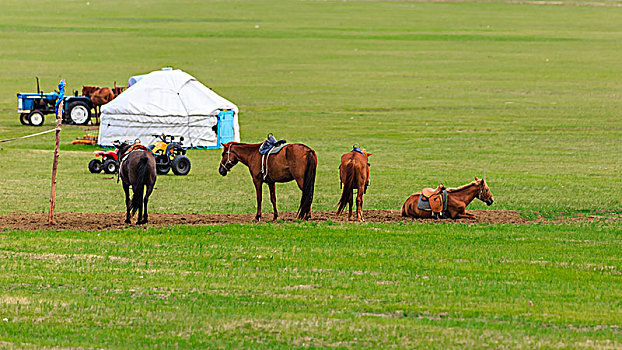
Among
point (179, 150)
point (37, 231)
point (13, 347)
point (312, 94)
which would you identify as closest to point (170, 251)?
point (37, 231)

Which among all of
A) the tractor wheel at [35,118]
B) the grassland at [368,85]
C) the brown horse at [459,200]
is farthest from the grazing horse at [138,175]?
the tractor wheel at [35,118]

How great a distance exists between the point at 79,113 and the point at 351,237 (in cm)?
2846

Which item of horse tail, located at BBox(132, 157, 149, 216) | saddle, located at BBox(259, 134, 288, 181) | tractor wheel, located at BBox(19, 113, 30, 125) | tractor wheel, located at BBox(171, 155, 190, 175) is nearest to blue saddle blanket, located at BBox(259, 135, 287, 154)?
saddle, located at BBox(259, 134, 288, 181)

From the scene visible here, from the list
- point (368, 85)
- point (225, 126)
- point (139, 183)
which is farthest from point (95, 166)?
point (368, 85)

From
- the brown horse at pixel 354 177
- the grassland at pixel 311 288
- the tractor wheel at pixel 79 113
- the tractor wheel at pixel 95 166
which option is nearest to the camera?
the grassland at pixel 311 288

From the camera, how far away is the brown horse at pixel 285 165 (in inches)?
658

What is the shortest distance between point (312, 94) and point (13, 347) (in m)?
48.1

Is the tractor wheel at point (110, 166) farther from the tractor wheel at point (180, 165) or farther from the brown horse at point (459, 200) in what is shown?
the brown horse at point (459, 200)

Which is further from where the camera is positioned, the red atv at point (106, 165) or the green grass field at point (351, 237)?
the red atv at point (106, 165)

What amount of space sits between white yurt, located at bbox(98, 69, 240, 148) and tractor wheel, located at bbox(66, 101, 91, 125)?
5967 mm

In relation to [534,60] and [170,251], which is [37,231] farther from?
[534,60]

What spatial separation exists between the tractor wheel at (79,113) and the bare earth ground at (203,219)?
76.6ft

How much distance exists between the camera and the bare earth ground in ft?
53.7

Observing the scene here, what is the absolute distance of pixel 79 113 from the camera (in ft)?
135
